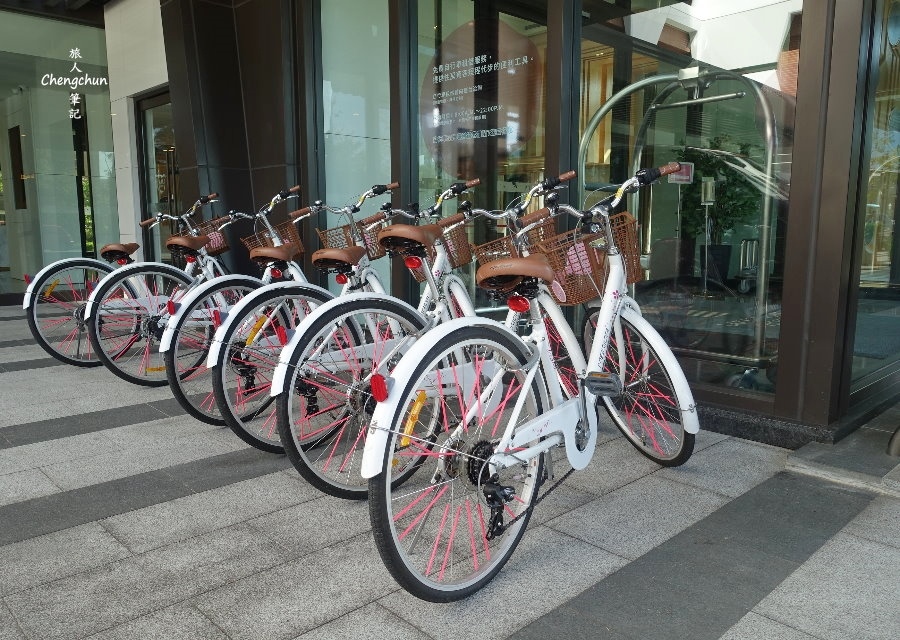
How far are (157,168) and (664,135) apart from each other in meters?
6.52

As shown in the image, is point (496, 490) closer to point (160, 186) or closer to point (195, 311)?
point (195, 311)

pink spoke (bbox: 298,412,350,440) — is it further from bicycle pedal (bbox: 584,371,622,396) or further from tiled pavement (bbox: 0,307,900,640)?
bicycle pedal (bbox: 584,371,622,396)

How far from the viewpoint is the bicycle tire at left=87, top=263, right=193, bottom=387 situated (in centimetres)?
472

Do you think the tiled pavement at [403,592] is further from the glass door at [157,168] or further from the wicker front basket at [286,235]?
the glass door at [157,168]

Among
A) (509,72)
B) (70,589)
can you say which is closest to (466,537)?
(70,589)

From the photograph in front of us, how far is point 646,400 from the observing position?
133 inches

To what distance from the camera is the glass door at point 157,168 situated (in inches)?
322

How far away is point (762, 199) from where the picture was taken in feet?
12.2

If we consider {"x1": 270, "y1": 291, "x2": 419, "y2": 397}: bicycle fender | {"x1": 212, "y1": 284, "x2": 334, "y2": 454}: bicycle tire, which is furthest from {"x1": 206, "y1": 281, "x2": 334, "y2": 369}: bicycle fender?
{"x1": 270, "y1": 291, "x2": 419, "y2": 397}: bicycle fender

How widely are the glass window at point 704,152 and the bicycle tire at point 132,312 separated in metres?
2.92

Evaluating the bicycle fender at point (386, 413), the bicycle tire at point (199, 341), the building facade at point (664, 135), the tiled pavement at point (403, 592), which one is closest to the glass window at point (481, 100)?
the building facade at point (664, 135)

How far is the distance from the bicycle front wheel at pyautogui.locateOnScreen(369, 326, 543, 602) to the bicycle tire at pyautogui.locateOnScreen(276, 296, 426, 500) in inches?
15.0

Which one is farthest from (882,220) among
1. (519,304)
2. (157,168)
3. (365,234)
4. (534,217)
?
(157,168)

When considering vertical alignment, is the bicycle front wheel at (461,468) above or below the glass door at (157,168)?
below
